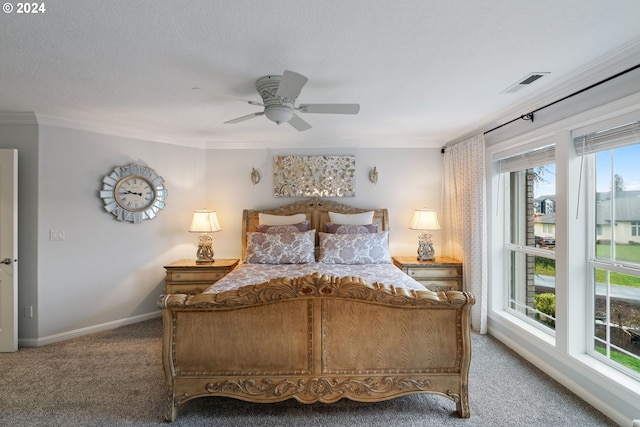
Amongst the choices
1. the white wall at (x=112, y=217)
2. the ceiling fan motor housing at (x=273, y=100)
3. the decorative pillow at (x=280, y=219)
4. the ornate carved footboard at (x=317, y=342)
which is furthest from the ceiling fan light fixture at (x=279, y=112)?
the white wall at (x=112, y=217)

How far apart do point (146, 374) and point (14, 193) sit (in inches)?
87.0

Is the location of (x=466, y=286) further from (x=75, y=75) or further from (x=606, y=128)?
(x=75, y=75)

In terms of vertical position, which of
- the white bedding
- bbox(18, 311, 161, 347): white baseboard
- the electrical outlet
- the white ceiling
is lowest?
bbox(18, 311, 161, 347): white baseboard

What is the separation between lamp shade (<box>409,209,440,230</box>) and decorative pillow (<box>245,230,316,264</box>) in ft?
4.61

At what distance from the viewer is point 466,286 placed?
12.0ft

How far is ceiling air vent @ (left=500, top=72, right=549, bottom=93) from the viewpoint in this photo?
2264 mm

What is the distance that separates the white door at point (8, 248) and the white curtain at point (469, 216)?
15.6 feet

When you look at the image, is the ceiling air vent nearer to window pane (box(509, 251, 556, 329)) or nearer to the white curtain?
the white curtain

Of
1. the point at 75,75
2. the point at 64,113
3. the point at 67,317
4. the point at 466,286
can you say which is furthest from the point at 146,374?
the point at 466,286

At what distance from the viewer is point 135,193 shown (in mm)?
3773

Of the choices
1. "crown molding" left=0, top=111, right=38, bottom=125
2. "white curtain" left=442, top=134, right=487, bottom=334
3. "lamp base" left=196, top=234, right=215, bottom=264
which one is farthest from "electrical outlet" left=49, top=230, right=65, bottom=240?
"white curtain" left=442, top=134, right=487, bottom=334

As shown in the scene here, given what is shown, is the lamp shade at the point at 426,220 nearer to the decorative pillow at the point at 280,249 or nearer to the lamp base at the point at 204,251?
A: the decorative pillow at the point at 280,249

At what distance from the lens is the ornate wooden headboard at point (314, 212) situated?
417 centimetres

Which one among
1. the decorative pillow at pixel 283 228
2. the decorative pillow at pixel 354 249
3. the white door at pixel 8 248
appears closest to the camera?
the white door at pixel 8 248
